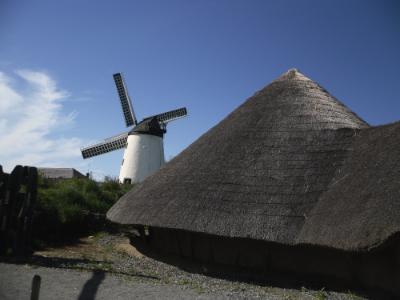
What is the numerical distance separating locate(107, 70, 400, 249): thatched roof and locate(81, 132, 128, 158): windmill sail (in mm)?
15293

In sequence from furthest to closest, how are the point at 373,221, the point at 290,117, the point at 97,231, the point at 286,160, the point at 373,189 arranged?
the point at 97,231 → the point at 290,117 → the point at 286,160 → the point at 373,189 → the point at 373,221

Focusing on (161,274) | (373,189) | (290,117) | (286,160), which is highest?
(290,117)

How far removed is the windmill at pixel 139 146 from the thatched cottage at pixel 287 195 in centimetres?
1230

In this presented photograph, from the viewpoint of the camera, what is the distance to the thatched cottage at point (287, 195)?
741 centimetres

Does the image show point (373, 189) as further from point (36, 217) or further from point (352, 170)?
point (36, 217)

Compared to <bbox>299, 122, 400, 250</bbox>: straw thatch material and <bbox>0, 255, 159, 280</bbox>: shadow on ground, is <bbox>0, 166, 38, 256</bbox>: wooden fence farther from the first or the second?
<bbox>299, 122, 400, 250</bbox>: straw thatch material

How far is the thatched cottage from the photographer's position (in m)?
7.41

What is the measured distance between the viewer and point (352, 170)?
354 inches

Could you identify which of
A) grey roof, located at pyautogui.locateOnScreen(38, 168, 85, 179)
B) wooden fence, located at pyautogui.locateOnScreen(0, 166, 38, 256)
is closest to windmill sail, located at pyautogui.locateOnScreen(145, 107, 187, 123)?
grey roof, located at pyautogui.locateOnScreen(38, 168, 85, 179)

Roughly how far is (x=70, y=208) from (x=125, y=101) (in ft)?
47.7

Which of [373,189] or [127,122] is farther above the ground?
[127,122]

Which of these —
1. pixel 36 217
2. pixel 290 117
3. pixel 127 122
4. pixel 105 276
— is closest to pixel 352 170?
pixel 290 117

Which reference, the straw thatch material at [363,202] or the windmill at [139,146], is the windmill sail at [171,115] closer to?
the windmill at [139,146]

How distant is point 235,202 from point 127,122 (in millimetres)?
19790
